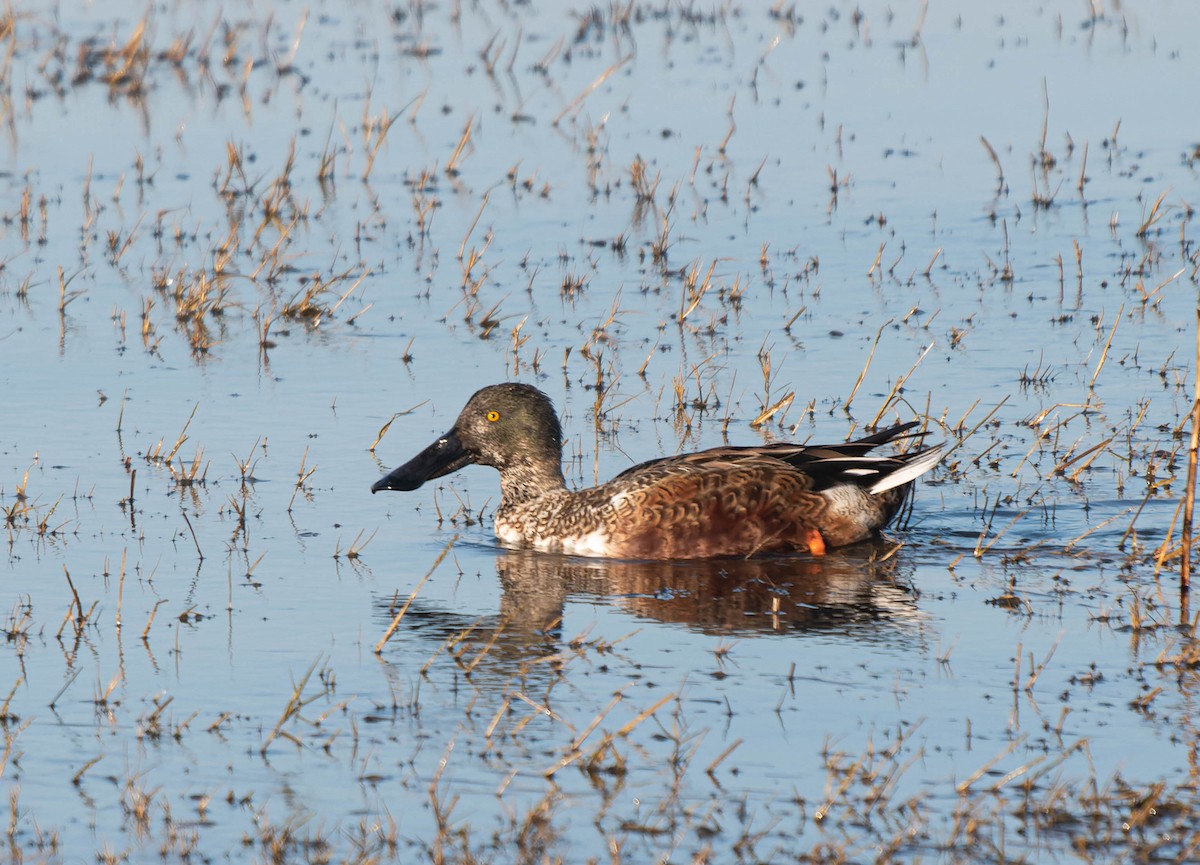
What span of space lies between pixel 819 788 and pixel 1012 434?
5063mm

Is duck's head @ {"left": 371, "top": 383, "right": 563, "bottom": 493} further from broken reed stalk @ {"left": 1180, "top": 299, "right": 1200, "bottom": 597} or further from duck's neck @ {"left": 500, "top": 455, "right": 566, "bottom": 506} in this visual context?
broken reed stalk @ {"left": 1180, "top": 299, "right": 1200, "bottom": 597}

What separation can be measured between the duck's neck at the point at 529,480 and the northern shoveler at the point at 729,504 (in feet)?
0.42

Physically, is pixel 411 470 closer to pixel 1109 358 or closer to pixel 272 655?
pixel 272 655

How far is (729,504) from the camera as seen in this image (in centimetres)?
898

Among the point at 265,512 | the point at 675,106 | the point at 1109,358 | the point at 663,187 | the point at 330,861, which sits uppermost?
the point at 675,106

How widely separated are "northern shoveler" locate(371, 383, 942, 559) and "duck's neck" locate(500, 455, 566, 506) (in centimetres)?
13

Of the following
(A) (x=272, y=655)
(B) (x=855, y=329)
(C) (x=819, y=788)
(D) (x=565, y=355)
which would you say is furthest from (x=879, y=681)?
(B) (x=855, y=329)

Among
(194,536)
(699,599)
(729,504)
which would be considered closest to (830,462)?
(729,504)

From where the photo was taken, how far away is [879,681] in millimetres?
6902

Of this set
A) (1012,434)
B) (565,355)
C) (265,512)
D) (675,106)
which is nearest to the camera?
(265,512)

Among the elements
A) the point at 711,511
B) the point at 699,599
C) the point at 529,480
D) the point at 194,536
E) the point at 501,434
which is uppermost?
the point at 501,434

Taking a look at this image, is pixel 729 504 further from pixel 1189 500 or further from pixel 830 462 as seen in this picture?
pixel 1189 500

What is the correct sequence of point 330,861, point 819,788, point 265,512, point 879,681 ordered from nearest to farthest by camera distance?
point 330,861 → point 819,788 → point 879,681 → point 265,512

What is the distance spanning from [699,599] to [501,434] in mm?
1836
